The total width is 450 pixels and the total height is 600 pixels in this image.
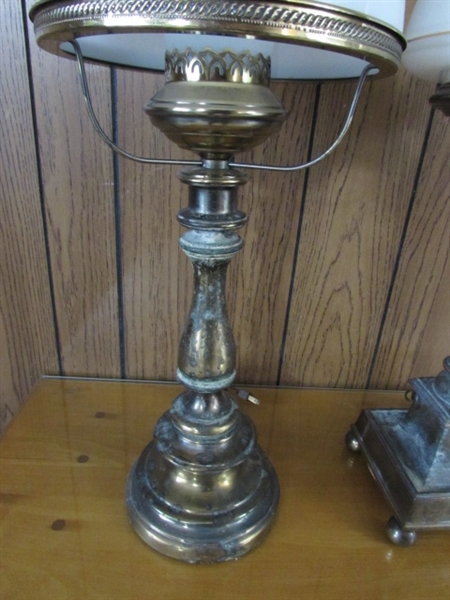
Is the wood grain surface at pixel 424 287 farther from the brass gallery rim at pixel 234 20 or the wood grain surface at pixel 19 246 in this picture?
the wood grain surface at pixel 19 246

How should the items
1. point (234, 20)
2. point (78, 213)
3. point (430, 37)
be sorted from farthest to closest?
1. point (78, 213)
2. point (430, 37)
3. point (234, 20)

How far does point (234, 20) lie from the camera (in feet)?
0.91

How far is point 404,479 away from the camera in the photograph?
1.74ft

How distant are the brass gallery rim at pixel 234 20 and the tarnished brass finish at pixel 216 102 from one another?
6 cm

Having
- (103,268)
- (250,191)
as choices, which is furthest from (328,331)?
(103,268)

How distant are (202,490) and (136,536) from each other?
91mm

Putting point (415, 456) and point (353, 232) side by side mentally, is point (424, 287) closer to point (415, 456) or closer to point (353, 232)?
point (353, 232)

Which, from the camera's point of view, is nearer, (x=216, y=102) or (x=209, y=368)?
(x=216, y=102)

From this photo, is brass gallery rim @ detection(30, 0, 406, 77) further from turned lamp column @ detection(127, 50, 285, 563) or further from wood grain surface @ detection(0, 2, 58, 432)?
wood grain surface @ detection(0, 2, 58, 432)

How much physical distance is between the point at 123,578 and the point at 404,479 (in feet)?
1.07

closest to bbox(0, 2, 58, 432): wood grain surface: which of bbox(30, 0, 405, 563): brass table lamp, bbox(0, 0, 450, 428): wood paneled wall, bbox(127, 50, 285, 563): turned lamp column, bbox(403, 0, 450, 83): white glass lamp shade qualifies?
Result: bbox(0, 0, 450, 428): wood paneled wall

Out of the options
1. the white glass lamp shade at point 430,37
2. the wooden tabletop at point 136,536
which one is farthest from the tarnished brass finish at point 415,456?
the white glass lamp shade at point 430,37

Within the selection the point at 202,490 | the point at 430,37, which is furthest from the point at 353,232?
the point at 202,490

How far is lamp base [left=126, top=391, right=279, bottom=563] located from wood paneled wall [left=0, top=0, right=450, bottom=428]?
225 mm
